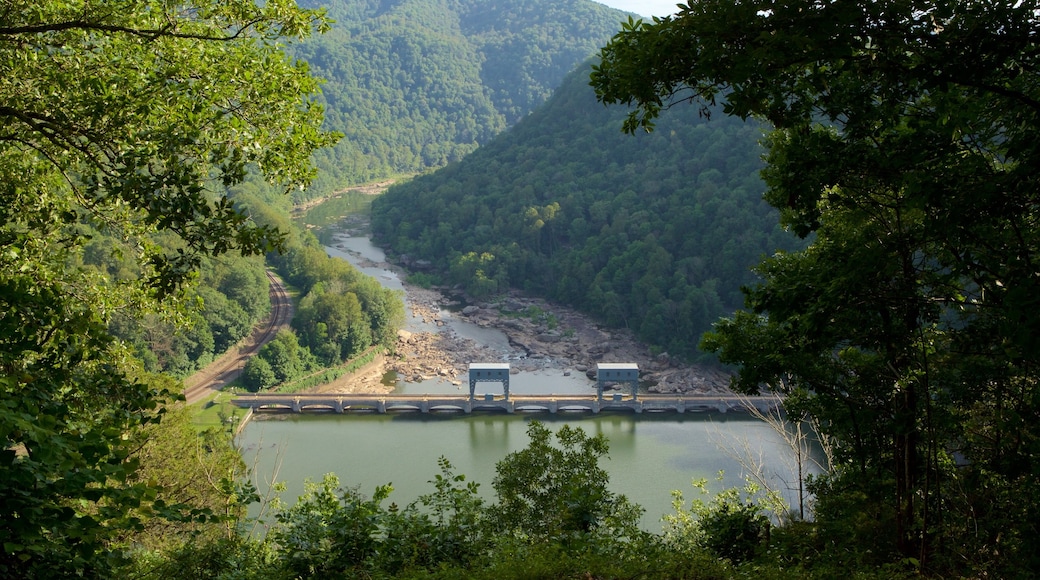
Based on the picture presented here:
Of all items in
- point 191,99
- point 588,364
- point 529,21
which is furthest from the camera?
point 529,21

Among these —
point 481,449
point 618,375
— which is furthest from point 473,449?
point 618,375

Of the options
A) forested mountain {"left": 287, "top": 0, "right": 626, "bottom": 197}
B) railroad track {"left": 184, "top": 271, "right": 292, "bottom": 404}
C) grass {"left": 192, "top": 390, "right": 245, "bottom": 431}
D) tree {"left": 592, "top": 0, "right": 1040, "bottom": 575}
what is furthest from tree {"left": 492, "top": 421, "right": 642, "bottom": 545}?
forested mountain {"left": 287, "top": 0, "right": 626, "bottom": 197}

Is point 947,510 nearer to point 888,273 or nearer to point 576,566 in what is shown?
point 888,273

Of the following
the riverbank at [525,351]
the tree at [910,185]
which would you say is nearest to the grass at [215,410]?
Answer: the riverbank at [525,351]

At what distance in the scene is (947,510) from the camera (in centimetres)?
426

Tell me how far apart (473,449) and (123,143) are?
18409mm

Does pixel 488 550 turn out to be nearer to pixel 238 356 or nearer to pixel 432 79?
pixel 238 356

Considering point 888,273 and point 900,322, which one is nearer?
point 888,273

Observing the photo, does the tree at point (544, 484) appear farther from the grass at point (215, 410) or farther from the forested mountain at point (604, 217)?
the forested mountain at point (604, 217)

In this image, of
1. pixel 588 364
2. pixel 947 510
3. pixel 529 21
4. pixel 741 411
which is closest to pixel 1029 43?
pixel 947 510

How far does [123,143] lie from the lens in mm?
3723

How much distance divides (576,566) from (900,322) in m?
2.31

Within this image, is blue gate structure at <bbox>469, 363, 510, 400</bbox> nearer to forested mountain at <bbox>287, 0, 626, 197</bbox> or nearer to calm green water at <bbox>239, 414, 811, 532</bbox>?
calm green water at <bbox>239, 414, 811, 532</bbox>

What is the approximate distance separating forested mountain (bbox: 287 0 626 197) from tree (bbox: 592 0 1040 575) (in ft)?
232
